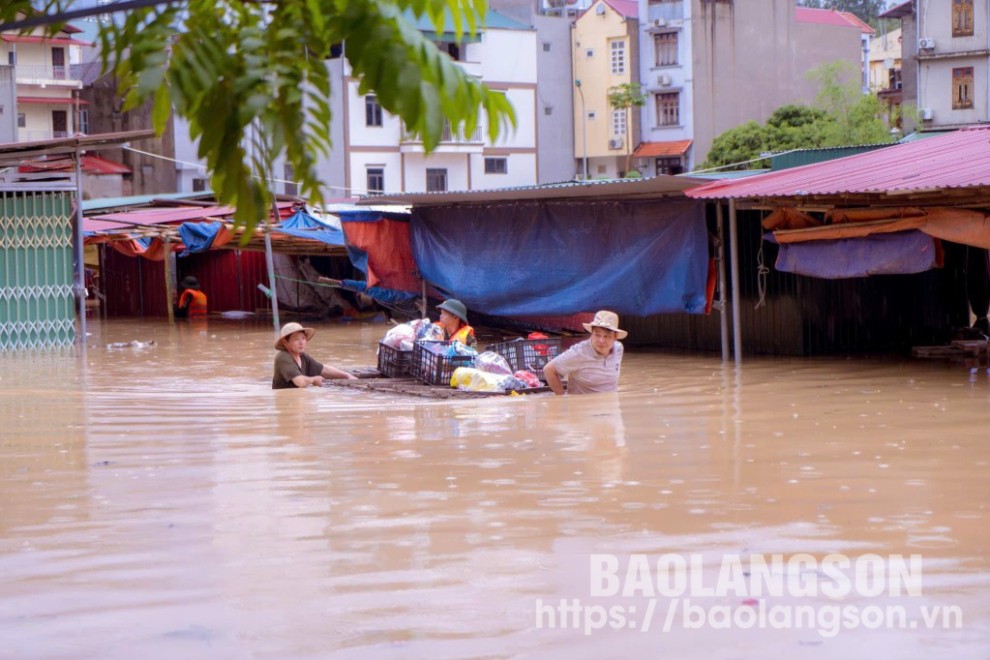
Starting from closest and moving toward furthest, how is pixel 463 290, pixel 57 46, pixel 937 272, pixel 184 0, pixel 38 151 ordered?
pixel 184 0, pixel 937 272, pixel 38 151, pixel 463 290, pixel 57 46

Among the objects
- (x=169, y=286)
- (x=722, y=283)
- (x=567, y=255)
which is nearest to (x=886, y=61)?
(x=169, y=286)

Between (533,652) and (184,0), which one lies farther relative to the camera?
(533,652)

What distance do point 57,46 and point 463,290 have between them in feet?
127

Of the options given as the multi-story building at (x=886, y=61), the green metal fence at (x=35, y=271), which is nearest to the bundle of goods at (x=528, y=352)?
the green metal fence at (x=35, y=271)

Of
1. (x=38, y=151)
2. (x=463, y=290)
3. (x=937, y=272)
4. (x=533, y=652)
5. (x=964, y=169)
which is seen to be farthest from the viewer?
(x=463, y=290)

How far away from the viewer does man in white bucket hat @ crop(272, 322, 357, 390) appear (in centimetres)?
1129

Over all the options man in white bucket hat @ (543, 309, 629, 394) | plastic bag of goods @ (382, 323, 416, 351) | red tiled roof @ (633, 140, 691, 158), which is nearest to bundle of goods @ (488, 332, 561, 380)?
plastic bag of goods @ (382, 323, 416, 351)

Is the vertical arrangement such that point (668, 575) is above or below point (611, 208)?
below

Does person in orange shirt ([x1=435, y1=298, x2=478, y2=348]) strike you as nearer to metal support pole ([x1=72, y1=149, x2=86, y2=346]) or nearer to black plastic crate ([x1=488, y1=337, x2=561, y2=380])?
black plastic crate ([x1=488, y1=337, x2=561, y2=380])

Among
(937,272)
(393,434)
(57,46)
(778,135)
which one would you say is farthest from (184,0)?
(57,46)

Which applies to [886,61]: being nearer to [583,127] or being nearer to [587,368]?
[583,127]

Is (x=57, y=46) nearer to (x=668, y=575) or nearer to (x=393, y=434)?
(x=393, y=434)

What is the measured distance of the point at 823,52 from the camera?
5731 cm

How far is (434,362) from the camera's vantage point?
11.5 meters
